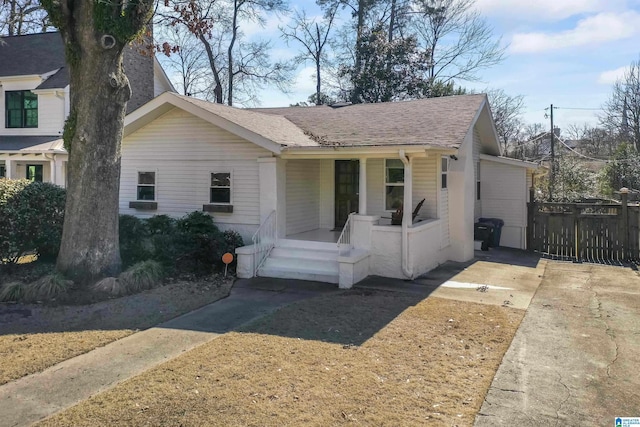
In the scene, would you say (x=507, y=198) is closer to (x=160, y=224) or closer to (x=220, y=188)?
(x=220, y=188)

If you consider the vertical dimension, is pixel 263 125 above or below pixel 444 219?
above

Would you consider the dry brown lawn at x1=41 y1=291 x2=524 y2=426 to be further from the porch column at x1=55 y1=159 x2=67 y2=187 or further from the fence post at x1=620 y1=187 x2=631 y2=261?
the porch column at x1=55 y1=159 x2=67 y2=187

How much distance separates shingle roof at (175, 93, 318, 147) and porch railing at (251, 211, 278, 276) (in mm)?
1826

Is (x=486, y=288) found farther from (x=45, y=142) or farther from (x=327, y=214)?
(x=45, y=142)

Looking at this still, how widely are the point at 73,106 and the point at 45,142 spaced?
9.47 m

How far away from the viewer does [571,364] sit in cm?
534

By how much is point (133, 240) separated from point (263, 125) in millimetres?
4254

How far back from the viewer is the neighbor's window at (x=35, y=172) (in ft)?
58.8

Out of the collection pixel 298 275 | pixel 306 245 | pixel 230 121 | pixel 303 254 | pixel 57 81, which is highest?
pixel 57 81

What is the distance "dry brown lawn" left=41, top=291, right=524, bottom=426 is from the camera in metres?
4.09

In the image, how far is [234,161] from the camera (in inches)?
454

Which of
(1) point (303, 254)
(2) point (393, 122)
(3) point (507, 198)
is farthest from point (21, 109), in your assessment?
(3) point (507, 198)

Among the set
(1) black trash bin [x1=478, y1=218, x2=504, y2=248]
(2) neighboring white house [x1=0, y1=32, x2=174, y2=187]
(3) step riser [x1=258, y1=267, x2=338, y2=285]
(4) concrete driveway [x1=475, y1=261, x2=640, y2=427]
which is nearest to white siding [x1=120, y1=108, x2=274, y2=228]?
(3) step riser [x1=258, y1=267, x2=338, y2=285]

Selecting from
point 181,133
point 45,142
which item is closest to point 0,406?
point 181,133
